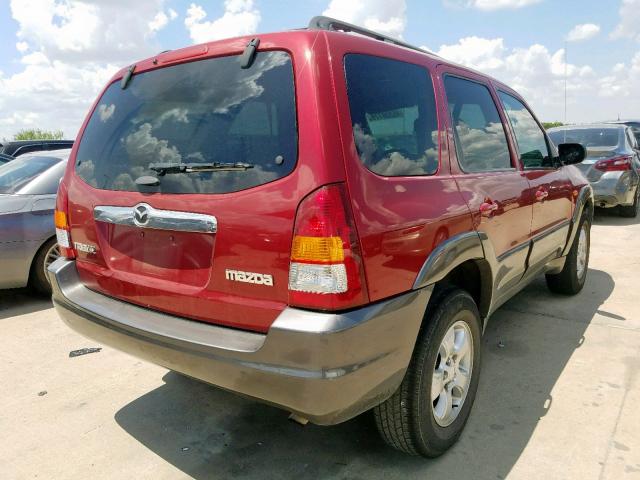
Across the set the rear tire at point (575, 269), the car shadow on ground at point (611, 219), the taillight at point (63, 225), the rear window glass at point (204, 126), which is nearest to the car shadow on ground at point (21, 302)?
the taillight at point (63, 225)

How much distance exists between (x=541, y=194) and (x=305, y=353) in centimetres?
248

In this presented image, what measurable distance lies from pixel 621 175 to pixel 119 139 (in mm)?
8254

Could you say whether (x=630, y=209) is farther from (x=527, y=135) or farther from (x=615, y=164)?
(x=527, y=135)

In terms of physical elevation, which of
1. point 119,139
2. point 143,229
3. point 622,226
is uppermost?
point 119,139

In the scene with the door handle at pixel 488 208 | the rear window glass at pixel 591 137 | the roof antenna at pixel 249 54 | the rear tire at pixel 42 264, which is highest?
the roof antenna at pixel 249 54

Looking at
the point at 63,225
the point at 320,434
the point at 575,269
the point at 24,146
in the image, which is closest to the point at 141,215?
the point at 63,225

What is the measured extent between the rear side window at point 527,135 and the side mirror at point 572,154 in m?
0.22

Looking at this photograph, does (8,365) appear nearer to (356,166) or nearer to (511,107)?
(356,166)

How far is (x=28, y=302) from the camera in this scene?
497cm

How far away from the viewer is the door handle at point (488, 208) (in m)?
2.58

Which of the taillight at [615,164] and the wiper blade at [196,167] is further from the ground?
the wiper blade at [196,167]

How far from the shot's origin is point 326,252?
175 cm

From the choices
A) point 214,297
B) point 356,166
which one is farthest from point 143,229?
point 356,166

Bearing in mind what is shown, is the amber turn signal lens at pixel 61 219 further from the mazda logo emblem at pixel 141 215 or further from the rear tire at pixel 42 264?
the rear tire at pixel 42 264
